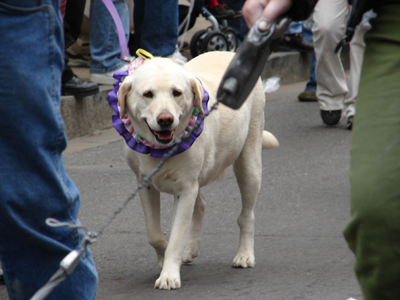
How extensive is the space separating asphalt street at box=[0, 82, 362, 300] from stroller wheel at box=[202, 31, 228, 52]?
3219 millimetres

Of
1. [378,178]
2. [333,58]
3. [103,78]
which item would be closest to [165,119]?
[378,178]

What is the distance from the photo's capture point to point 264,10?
159 centimetres

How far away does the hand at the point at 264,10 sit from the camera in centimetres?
156

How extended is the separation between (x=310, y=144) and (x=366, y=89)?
496cm

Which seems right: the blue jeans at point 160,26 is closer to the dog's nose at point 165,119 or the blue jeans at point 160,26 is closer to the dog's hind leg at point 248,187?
the dog's hind leg at point 248,187

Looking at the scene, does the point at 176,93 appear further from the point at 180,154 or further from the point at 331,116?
the point at 331,116

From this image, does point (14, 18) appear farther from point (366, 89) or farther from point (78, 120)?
point (78, 120)

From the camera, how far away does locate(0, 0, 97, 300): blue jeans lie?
5.94 ft

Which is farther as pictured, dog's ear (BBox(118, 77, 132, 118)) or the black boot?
the black boot

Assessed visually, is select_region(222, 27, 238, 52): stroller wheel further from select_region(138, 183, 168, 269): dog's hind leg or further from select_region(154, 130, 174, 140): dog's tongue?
select_region(154, 130, 174, 140): dog's tongue

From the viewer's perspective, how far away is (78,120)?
22.4 feet

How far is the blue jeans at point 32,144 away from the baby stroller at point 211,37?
764 centimetres

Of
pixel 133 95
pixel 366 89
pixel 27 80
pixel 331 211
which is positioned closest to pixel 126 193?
pixel 331 211

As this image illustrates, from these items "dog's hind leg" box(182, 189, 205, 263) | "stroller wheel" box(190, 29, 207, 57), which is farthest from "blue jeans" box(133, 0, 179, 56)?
"dog's hind leg" box(182, 189, 205, 263)
